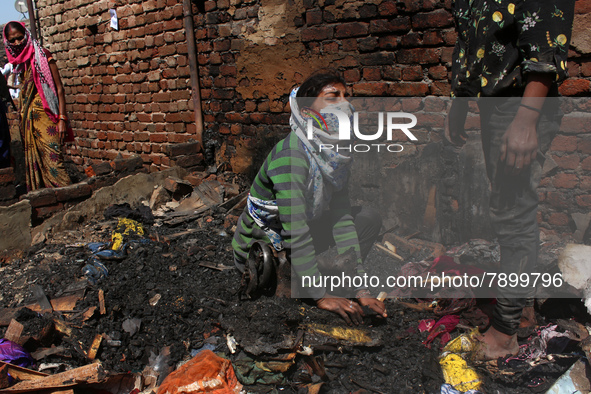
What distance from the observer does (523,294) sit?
2062mm

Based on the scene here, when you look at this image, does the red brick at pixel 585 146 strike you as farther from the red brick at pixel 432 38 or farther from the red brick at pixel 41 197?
the red brick at pixel 41 197

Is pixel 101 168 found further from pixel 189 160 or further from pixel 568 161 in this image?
pixel 568 161

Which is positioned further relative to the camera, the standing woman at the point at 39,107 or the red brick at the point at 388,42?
the standing woman at the point at 39,107

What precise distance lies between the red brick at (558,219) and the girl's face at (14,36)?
5.34 m

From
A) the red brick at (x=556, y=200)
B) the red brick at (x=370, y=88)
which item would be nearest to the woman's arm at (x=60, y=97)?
the red brick at (x=370, y=88)

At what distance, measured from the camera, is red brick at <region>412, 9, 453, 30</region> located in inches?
126

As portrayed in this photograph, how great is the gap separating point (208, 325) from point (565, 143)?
2.91 meters

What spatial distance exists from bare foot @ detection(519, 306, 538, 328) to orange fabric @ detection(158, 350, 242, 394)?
1.66m

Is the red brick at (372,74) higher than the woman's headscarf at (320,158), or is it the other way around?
the red brick at (372,74)

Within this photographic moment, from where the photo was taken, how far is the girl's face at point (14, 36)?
13.8 ft

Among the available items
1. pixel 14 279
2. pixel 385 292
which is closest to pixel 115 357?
pixel 14 279

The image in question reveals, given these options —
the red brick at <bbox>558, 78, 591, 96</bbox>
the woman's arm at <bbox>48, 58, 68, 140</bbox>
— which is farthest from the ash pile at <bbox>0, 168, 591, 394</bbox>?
the woman's arm at <bbox>48, 58, 68, 140</bbox>

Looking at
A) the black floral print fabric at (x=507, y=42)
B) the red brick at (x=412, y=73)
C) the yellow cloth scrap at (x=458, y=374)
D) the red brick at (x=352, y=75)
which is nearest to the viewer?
the black floral print fabric at (x=507, y=42)

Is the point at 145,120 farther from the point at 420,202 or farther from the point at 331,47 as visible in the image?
the point at 420,202
